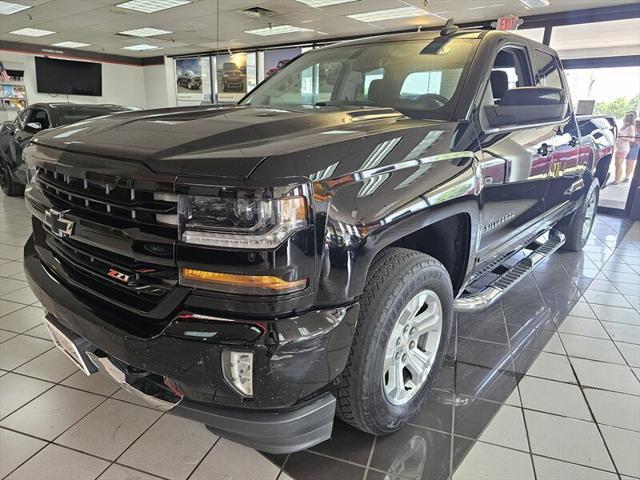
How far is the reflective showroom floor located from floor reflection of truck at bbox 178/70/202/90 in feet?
43.1

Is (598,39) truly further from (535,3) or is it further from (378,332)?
(378,332)

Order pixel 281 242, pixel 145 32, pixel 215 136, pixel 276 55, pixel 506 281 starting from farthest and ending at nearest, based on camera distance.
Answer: pixel 276 55, pixel 145 32, pixel 506 281, pixel 215 136, pixel 281 242

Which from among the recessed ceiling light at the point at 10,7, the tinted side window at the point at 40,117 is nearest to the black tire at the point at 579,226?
the tinted side window at the point at 40,117

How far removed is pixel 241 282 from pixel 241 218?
177 mm

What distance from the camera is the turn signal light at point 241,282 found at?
1.29 metres

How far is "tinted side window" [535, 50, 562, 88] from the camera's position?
2963mm

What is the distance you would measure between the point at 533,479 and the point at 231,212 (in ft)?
4.95

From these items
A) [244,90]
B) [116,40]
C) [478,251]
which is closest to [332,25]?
[244,90]

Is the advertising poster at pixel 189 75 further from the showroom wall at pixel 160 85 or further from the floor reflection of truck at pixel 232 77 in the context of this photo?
the floor reflection of truck at pixel 232 77

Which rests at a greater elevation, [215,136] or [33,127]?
[215,136]

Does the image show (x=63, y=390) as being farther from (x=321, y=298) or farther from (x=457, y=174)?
(x=457, y=174)

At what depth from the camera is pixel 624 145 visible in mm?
7137

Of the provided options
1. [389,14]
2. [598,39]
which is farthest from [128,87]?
[598,39]

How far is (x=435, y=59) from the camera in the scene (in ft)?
7.64
